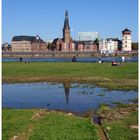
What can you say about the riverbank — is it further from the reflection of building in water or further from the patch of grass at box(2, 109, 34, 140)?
the reflection of building in water

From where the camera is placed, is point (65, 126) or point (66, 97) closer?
point (65, 126)

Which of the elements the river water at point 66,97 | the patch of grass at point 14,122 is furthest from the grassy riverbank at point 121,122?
the patch of grass at point 14,122

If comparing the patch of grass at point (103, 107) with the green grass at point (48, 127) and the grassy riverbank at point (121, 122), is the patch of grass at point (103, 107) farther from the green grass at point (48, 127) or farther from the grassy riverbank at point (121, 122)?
the green grass at point (48, 127)

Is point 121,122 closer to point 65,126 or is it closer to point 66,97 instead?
point 65,126

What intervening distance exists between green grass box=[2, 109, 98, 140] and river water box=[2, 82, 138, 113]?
162 inches

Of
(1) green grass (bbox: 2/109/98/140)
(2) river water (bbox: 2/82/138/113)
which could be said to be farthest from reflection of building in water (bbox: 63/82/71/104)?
(1) green grass (bbox: 2/109/98/140)

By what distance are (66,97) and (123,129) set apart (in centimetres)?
1205

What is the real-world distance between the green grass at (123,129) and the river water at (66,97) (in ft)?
14.5

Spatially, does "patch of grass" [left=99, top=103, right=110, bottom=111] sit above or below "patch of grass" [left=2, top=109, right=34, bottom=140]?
below

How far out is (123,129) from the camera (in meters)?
15.4

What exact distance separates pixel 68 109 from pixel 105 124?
19.0 ft

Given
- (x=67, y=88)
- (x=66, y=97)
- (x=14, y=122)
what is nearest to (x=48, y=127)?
(x=14, y=122)

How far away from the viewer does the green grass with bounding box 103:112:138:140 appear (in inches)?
559

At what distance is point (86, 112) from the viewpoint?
68.1 ft
